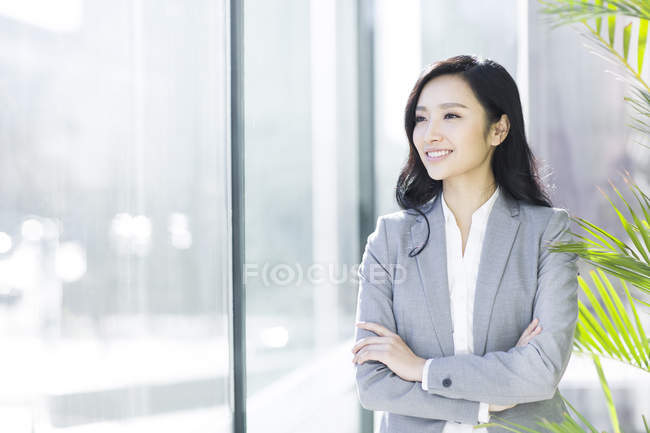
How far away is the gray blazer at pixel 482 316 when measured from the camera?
140 cm

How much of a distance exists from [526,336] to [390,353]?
0.32 metres

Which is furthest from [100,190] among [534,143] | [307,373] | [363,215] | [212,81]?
[534,143]

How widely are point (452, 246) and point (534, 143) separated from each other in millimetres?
1801

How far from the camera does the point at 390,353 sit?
1.47 meters

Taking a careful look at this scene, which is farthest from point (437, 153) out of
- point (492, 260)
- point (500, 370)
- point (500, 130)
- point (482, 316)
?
point (500, 370)

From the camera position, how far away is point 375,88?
11.2 ft

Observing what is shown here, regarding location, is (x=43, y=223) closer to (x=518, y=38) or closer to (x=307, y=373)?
(x=307, y=373)

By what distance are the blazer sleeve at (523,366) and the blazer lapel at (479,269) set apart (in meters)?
0.09

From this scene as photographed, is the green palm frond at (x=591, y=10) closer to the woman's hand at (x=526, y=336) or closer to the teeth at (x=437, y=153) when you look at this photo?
the teeth at (x=437, y=153)

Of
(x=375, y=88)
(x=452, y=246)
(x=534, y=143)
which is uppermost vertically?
(x=375, y=88)

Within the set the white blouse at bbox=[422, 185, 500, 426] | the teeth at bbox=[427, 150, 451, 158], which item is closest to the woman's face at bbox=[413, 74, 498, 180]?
the teeth at bbox=[427, 150, 451, 158]

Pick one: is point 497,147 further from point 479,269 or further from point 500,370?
point 500,370

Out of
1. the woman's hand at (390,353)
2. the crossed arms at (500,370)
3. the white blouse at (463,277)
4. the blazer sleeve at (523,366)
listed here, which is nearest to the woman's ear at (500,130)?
the white blouse at (463,277)

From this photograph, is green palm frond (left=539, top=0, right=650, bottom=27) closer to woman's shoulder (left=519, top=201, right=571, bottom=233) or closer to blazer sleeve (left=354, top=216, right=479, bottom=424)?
woman's shoulder (left=519, top=201, right=571, bottom=233)
